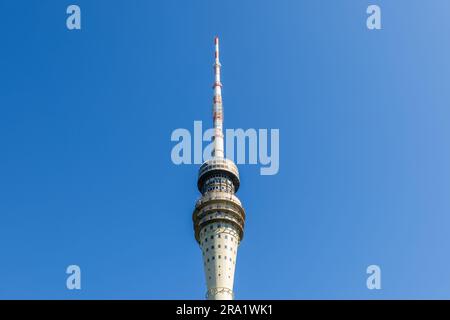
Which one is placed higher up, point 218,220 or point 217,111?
point 217,111

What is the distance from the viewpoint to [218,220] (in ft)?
472

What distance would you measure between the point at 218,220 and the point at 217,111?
94.3ft

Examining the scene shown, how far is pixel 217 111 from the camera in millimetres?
159000

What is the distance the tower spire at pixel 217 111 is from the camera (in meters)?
155

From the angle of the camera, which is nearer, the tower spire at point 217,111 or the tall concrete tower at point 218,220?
the tall concrete tower at point 218,220

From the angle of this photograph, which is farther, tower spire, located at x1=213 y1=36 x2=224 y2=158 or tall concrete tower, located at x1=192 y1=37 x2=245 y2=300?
tower spire, located at x1=213 y1=36 x2=224 y2=158

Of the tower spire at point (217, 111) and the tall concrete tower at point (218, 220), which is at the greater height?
the tower spire at point (217, 111)

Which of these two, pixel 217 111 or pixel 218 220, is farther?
pixel 217 111

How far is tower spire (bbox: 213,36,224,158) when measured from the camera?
155 metres
